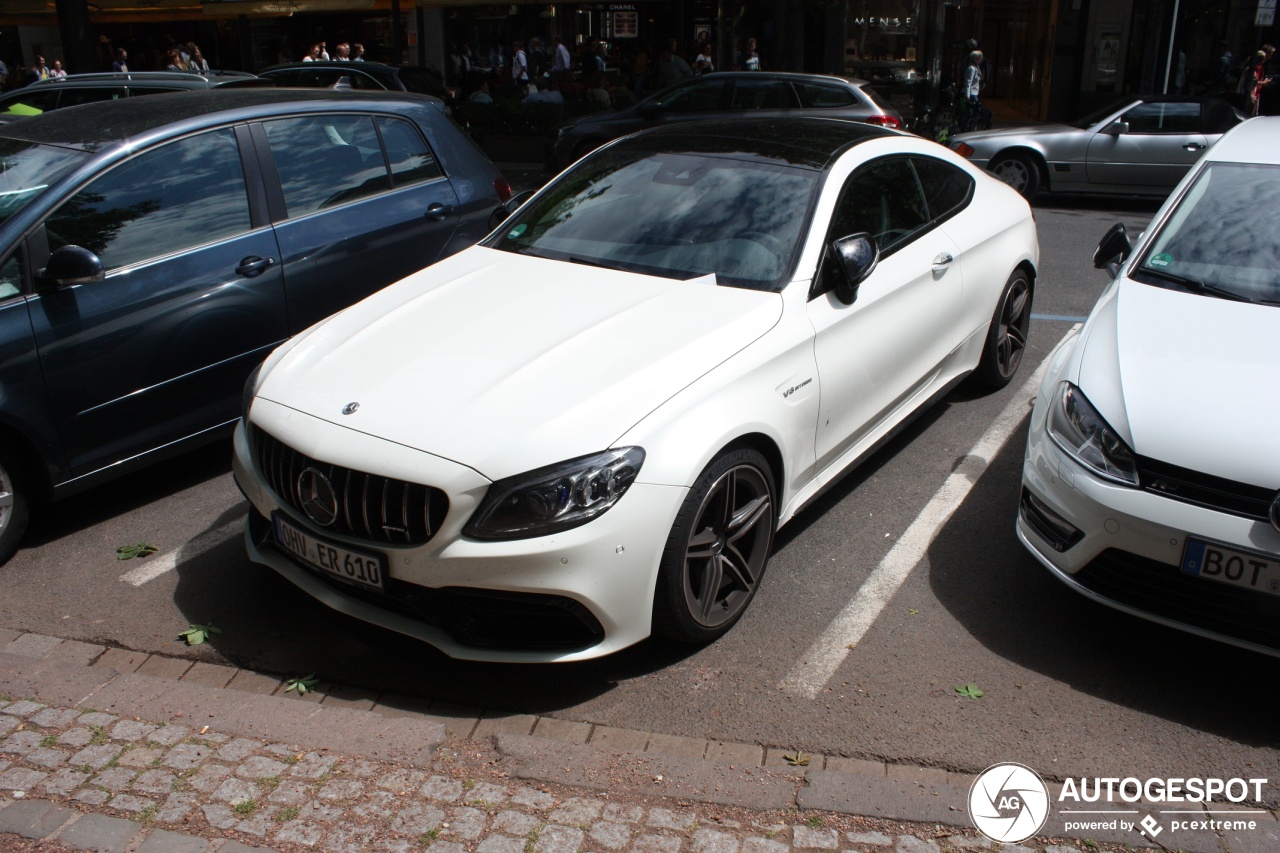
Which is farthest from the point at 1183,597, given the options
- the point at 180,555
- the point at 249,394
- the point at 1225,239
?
the point at 180,555

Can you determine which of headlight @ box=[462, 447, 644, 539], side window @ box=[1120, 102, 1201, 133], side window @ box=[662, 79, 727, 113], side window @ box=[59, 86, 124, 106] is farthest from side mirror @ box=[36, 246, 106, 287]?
side window @ box=[1120, 102, 1201, 133]

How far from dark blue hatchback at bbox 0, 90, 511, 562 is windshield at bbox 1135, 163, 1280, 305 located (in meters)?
3.75

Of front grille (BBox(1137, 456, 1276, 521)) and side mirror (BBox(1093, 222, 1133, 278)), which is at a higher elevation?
side mirror (BBox(1093, 222, 1133, 278))

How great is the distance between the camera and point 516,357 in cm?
392

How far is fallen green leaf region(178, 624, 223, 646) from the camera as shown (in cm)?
411

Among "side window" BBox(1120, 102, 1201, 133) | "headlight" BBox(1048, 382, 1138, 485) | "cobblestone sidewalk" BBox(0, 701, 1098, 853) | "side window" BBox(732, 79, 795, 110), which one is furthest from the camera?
"side window" BBox(732, 79, 795, 110)

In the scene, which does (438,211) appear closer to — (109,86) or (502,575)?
(502,575)

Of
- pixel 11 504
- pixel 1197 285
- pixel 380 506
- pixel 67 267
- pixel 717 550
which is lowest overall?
pixel 11 504

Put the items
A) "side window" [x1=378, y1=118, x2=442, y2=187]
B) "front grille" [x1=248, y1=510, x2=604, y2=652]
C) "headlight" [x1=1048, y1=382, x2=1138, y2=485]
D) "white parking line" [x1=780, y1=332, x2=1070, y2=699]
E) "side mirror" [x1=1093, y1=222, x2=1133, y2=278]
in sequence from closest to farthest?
1. "front grille" [x1=248, y1=510, x2=604, y2=652]
2. "headlight" [x1=1048, y1=382, x2=1138, y2=485]
3. "white parking line" [x1=780, y1=332, x2=1070, y2=699]
4. "side mirror" [x1=1093, y1=222, x2=1133, y2=278]
5. "side window" [x1=378, y1=118, x2=442, y2=187]

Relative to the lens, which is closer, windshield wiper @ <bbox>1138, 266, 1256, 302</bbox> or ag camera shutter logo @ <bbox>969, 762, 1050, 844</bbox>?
ag camera shutter logo @ <bbox>969, 762, 1050, 844</bbox>

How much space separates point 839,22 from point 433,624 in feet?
72.6

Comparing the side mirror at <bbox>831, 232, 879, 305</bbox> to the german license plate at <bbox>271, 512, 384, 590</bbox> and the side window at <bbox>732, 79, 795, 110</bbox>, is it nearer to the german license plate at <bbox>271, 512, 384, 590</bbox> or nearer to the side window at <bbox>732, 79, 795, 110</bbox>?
the german license plate at <bbox>271, 512, 384, 590</bbox>

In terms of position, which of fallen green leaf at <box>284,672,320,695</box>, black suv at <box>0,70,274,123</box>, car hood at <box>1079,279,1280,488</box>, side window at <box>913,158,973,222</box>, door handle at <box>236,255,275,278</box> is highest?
black suv at <box>0,70,274,123</box>

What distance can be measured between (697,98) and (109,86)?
7.00 meters
